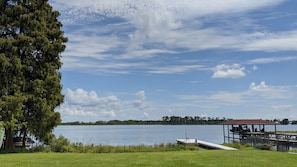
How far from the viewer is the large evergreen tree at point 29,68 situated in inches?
810

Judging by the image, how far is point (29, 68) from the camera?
21.8 metres

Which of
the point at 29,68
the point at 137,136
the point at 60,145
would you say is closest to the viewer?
the point at 60,145

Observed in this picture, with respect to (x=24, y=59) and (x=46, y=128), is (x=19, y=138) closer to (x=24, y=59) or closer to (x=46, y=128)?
(x=46, y=128)

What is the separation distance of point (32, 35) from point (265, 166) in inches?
617

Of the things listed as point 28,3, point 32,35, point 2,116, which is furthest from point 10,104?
point 28,3

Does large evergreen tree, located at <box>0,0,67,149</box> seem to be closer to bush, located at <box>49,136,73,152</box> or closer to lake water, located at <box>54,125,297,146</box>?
bush, located at <box>49,136,73,152</box>

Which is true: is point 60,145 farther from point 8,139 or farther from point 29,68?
point 29,68

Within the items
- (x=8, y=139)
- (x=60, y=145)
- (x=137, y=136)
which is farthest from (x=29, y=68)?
(x=137, y=136)

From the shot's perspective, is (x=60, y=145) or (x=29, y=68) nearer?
(x=60, y=145)

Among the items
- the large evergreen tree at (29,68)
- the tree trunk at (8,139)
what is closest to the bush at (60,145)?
the large evergreen tree at (29,68)

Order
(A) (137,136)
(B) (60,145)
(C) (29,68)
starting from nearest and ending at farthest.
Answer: (B) (60,145), (C) (29,68), (A) (137,136)

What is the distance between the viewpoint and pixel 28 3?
22.5 meters

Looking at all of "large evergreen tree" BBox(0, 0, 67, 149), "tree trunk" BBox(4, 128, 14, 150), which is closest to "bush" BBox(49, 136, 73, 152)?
"large evergreen tree" BBox(0, 0, 67, 149)

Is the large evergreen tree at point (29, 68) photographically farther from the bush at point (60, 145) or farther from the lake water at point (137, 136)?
the lake water at point (137, 136)
